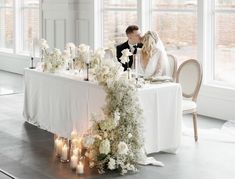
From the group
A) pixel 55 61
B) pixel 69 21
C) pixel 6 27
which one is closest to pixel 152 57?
pixel 55 61

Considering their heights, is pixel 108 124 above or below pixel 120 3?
below

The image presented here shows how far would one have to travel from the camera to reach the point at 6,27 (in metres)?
13.0

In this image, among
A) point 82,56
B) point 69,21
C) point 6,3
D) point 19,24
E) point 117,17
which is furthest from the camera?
point 6,3

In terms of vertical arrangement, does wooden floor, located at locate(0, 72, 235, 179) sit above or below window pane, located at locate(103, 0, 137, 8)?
below

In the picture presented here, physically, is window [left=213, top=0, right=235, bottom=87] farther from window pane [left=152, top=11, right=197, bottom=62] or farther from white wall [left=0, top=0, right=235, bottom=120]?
white wall [left=0, top=0, right=235, bottom=120]

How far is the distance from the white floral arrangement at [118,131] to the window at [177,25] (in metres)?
3.26

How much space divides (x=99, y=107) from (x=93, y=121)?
0.29m

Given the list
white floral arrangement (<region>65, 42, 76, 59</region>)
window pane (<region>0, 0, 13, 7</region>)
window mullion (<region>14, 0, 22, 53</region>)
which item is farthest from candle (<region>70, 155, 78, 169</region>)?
window pane (<region>0, 0, 13, 7</region>)

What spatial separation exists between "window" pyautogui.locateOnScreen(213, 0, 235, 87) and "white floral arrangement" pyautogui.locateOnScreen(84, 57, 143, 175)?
9.61ft

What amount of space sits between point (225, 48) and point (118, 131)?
3217mm

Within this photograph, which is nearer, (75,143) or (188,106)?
(75,143)

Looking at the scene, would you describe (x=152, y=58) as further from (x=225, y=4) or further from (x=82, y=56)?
(x=225, y=4)

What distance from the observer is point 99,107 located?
5152 millimetres

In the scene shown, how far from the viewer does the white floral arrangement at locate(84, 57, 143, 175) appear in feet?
15.4
